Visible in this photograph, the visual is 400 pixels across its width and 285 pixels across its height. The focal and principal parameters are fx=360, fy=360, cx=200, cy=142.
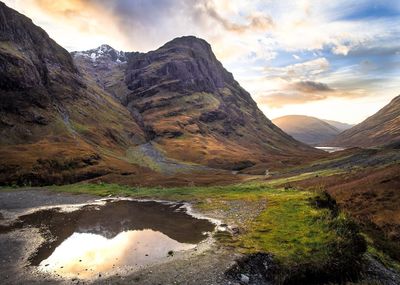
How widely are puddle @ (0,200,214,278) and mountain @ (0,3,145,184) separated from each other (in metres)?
44.9

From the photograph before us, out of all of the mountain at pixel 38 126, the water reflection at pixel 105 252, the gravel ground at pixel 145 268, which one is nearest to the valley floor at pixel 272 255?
the gravel ground at pixel 145 268

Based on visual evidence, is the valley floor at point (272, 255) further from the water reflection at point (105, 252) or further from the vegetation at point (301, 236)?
the water reflection at point (105, 252)

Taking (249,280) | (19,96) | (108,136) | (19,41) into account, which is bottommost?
(249,280)

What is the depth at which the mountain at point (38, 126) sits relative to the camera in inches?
3701

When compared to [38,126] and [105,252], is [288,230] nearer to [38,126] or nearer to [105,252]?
[105,252]

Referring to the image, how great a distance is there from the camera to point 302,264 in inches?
1008

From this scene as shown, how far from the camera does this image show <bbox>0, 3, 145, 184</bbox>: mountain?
94000 mm

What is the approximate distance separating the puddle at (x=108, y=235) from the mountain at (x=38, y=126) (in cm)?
4491

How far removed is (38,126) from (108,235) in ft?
382

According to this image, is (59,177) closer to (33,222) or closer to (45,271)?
(33,222)

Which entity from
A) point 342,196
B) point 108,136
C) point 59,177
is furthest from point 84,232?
point 108,136

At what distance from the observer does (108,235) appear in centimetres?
3556

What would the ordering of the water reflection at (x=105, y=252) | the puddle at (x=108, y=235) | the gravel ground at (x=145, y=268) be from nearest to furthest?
the gravel ground at (x=145, y=268)
the water reflection at (x=105, y=252)
the puddle at (x=108, y=235)

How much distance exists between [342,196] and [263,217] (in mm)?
17724
